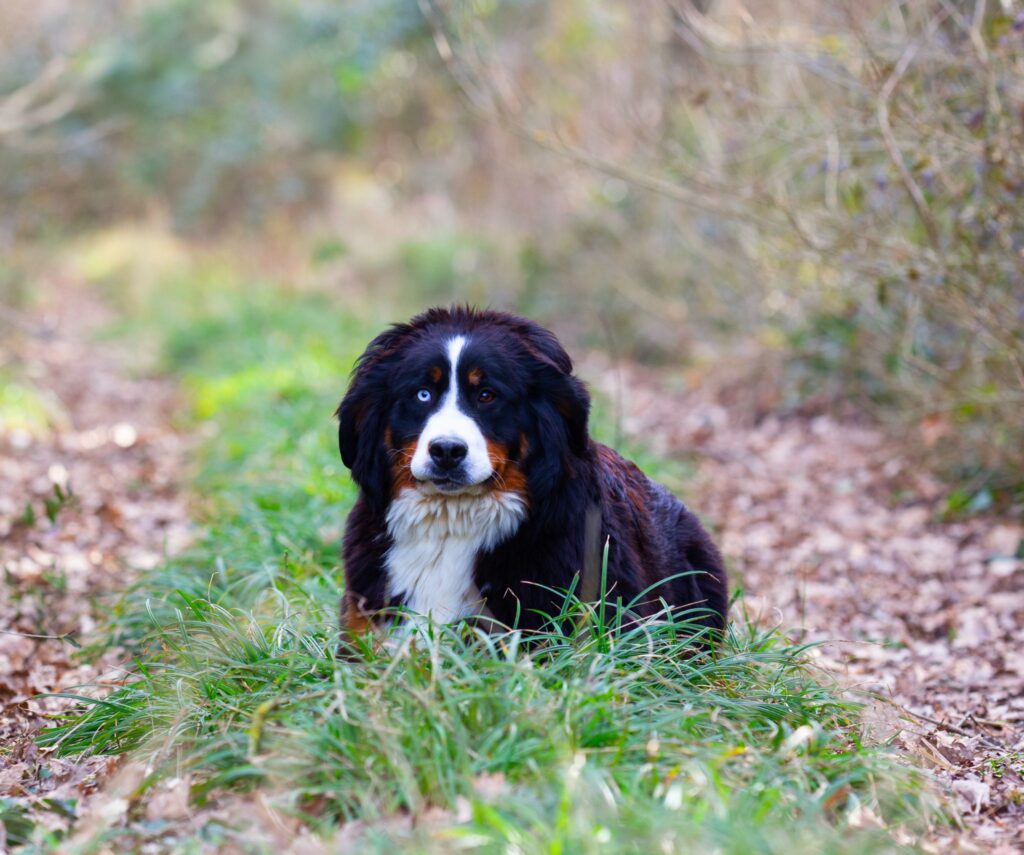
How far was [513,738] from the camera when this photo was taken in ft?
9.66

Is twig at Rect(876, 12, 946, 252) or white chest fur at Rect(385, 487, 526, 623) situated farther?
twig at Rect(876, 12, 946, 252)

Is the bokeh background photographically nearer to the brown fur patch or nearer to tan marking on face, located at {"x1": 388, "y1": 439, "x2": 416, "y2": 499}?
tan marking on face, located at {"x1": 388, "y1": 439, "x2": 416, "y2": 499}

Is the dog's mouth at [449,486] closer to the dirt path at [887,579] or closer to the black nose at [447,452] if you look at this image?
the black nose at [447,452]

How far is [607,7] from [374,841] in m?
12.1

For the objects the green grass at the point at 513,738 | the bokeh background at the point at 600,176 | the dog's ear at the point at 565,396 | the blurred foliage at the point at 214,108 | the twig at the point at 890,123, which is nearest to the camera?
the green grass at the point at 513,738

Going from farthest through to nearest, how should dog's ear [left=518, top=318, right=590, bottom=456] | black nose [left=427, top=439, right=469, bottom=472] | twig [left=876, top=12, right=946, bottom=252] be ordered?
twig [left=876, top=12, right=946, bottom=252] < dog's ear [left=518, top=318, right=590, bottom=456] < black nose [left=427, top=439, right=469, bottom=472]

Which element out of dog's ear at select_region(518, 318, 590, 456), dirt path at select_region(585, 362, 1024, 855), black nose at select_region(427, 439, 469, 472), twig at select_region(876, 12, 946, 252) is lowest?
dirt path at select_region(585, 362, 1024, 855)

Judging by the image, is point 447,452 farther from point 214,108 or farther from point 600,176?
point 214,108

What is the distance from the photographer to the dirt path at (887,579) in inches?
151

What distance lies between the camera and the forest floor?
3.79 m

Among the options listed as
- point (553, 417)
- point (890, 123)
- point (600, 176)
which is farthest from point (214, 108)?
point (553, 417)

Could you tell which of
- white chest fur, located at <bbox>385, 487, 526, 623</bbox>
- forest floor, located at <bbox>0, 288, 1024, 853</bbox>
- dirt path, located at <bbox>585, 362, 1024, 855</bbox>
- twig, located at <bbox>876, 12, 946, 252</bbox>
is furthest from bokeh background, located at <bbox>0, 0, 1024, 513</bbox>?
white chest fur, located at <bbox>385, 487, 526, 623</bbox>

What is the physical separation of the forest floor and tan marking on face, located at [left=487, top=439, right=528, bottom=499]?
1.26m

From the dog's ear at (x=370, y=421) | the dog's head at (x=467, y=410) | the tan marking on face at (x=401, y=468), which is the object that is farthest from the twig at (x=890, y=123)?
the tan marking on face at (x=401, y=468)
